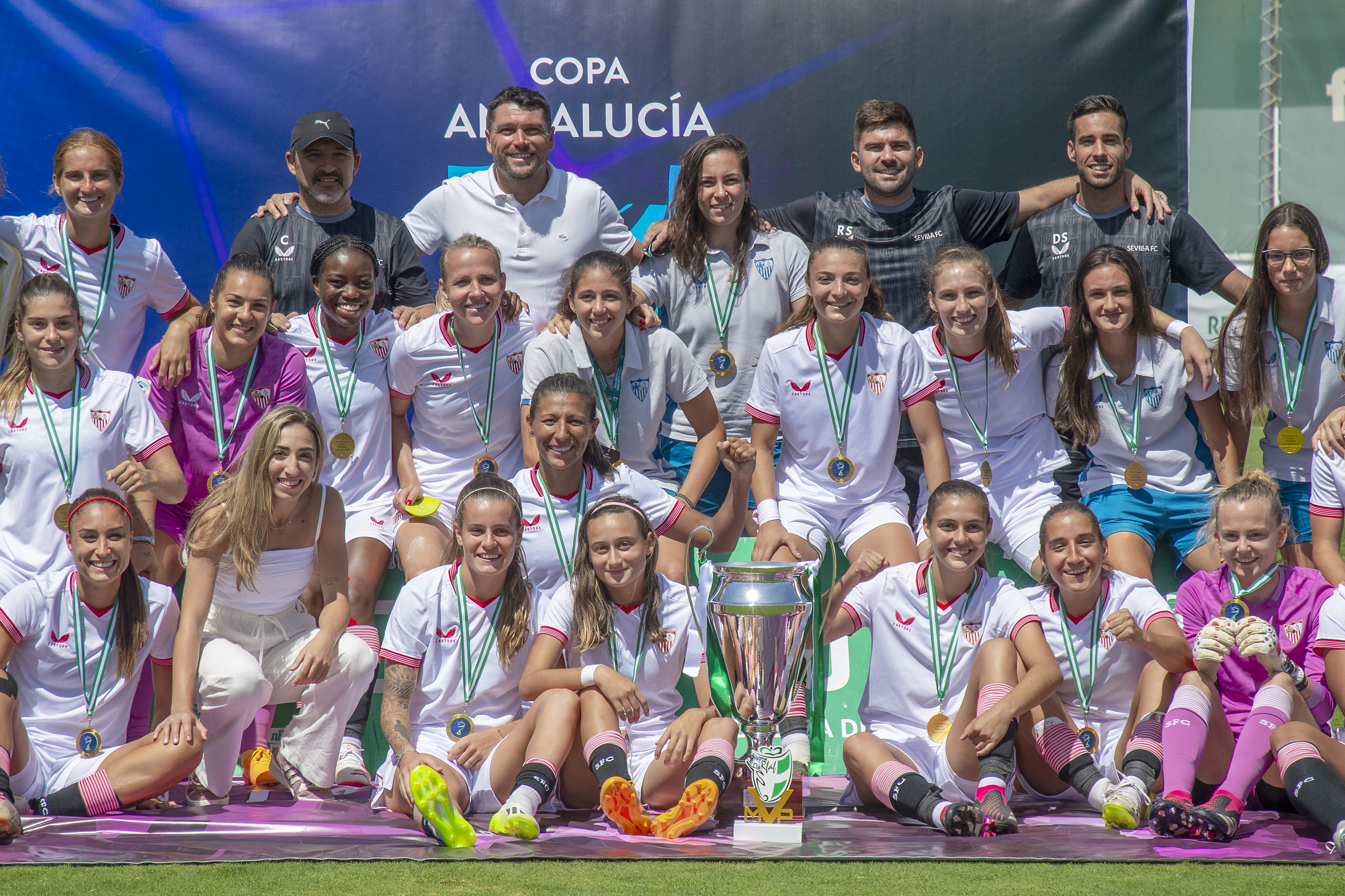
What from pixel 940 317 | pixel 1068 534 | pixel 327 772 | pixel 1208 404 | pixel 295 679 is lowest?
pixel 327 772

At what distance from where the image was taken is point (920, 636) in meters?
4.22

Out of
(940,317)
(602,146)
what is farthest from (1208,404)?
(602,146)

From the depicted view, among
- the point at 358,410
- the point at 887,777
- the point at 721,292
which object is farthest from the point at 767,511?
the point at 358,410

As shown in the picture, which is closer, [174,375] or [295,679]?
[295,679]

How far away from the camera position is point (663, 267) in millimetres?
5566

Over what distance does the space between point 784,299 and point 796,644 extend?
212 cm

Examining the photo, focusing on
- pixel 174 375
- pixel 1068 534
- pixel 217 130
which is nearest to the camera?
pixel 1068 534

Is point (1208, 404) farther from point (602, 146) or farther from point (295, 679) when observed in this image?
point (295, 679)

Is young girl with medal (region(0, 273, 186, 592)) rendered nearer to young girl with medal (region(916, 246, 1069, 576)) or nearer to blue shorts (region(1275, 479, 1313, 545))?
young girl with medal (region(916, 246, 1069, 576))

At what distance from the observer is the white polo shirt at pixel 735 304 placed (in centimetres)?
549

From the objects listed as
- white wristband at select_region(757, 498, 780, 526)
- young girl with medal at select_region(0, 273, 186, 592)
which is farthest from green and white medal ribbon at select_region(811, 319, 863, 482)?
young girl with medal at select_region(0, 273, 186, 592)

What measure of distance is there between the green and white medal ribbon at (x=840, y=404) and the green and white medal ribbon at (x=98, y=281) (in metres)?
2.94

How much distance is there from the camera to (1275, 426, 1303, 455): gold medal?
5.01 m

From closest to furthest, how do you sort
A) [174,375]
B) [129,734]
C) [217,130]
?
[129,734], [174,375], [217,130]
